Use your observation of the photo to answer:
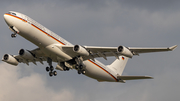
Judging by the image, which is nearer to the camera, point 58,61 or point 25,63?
point 58,61

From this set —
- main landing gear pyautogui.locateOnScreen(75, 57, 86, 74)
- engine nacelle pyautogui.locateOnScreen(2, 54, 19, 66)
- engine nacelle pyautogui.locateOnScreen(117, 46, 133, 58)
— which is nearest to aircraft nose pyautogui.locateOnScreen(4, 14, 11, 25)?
engine nacelle pyautogui.locateOnScreen(2, 54, 19, 66)

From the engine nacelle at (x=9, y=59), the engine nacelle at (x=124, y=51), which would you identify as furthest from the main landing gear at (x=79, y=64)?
the engine nacelle at (x=9, y=59)

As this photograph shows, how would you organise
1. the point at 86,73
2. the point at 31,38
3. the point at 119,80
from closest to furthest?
the point at 31,38 → the point at 86,73 → the point at 119,80

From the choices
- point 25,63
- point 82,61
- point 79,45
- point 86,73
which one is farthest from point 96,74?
point 25,63

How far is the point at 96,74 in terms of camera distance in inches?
1847

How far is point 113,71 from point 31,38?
1856 centimetres

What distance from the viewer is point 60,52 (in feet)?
133

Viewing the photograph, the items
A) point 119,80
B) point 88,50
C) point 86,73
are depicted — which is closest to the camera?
point 88,50

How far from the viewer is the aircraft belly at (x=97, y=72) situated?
45469 mm

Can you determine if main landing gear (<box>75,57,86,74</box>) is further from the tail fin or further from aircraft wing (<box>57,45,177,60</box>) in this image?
the tail fin

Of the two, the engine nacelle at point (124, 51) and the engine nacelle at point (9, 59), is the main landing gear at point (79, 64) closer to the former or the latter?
the engine nacelle at point (124, 51)

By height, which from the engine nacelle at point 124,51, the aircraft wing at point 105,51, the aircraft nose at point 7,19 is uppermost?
the aircraft nose at point 7,19

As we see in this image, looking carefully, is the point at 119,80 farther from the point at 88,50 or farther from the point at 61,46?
the point at 61,46

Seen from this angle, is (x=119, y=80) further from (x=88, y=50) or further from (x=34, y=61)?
(x=34, y=61)
